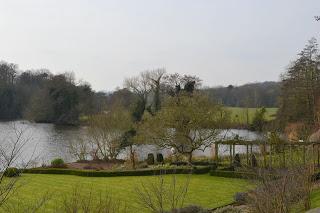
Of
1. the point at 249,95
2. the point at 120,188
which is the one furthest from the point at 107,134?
the point at 249,95

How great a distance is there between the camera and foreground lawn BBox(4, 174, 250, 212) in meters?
17.1

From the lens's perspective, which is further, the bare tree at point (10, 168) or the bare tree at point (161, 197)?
the bare tree at point (161, 197)

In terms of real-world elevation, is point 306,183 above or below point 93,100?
below

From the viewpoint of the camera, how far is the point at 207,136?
28.9 m

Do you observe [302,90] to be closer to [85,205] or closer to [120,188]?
[120,188]

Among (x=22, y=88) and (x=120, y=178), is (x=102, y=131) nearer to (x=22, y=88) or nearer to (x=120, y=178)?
(x=120, y=178)

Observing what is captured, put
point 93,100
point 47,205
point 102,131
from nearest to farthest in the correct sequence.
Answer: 1. point 47,205
2. point 102,131
3. point 93,100

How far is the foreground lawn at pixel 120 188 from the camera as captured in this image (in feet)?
56.0

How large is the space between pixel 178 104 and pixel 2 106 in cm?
5717

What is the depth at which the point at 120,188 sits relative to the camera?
20156mm

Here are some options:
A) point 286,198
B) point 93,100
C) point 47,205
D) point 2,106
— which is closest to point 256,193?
point 286,198

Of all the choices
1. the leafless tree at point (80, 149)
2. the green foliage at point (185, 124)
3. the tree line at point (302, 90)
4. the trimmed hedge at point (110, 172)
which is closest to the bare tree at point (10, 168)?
the trimmed hedge at point (110, 172)

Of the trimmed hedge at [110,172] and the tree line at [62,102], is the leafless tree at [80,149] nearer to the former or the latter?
the trimmed hedge at [110,172]

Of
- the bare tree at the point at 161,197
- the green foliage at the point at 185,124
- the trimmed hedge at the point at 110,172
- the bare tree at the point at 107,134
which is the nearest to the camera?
the bare tree at the point at 161,197
